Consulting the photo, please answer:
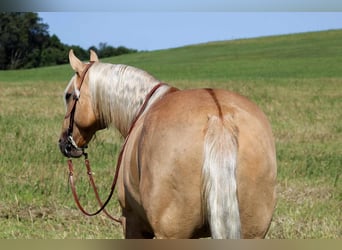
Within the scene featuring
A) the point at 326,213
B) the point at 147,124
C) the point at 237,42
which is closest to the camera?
the point at 147,124

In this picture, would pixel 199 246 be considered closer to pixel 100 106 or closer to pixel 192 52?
pixel 100 106

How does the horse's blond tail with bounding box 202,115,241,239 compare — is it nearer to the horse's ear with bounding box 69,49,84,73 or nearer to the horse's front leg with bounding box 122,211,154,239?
the horse's front leg with bounding box 122,211,154,239

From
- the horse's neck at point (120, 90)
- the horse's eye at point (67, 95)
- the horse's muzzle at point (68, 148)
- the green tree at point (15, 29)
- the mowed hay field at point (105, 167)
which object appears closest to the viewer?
the green tree at point (15, 29)

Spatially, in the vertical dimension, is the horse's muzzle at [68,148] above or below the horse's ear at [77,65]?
below

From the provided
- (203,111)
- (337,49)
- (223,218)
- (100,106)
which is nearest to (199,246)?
(223,218)

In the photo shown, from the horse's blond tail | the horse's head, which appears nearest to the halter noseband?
the horse's head

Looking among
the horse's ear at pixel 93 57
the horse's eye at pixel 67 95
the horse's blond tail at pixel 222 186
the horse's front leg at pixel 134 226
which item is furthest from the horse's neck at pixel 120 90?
the horse's blond tail at pixel 222 186

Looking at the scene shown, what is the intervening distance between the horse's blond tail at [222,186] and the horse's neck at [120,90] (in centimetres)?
154

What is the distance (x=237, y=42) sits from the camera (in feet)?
218

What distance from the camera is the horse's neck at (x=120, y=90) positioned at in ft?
14.3

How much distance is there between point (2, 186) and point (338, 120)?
9.99 meters

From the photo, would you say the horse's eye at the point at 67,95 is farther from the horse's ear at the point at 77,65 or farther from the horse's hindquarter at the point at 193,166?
the horse's hindquarter at the point at 193,166

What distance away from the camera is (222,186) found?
282 cm

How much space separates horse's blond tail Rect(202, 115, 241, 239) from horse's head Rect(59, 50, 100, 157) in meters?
1.95
